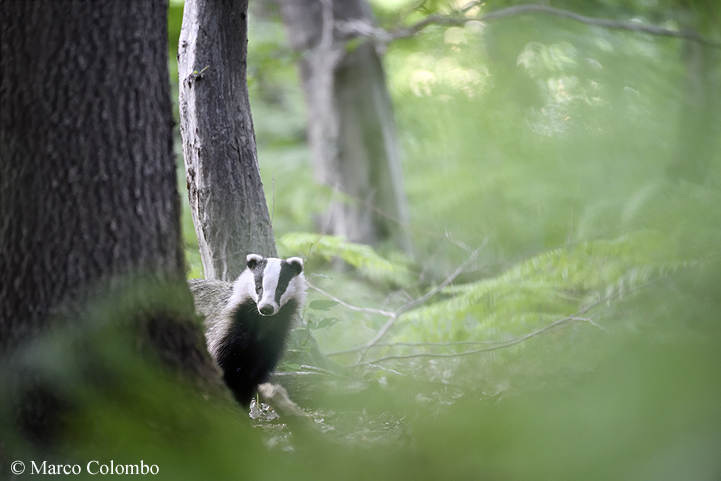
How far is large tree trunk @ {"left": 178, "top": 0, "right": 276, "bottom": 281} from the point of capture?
2.49 m

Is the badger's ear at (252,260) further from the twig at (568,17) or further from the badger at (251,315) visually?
the twig at (568,17)

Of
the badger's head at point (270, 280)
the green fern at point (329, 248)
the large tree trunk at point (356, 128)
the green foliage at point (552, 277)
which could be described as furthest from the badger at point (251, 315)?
the large tree trunk at point (356, 128)

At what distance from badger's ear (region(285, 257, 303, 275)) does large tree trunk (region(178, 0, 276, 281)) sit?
24 cm

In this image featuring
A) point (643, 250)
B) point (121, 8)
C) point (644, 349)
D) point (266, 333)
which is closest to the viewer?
point (644, 349)

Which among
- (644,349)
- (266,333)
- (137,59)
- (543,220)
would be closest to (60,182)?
(137,59)

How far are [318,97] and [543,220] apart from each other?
3.65 meters

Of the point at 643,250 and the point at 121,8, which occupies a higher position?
the point at 121,8

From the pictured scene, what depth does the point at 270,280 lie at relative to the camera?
99.8 inches

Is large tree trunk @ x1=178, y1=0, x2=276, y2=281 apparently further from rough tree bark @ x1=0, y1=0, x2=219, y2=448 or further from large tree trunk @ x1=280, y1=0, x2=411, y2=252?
large tree trunk @ x1=280, y1=0, x2=411, y2=252

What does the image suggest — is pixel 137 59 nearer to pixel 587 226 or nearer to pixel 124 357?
pixel 124 357

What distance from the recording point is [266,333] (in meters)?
2.75

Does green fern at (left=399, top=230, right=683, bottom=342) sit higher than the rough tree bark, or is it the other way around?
the rough tree bark

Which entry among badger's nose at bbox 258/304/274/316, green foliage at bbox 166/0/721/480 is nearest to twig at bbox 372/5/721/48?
green foliage at bbox 166/0/721/480

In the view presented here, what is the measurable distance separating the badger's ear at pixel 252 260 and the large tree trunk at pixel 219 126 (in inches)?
8.6
